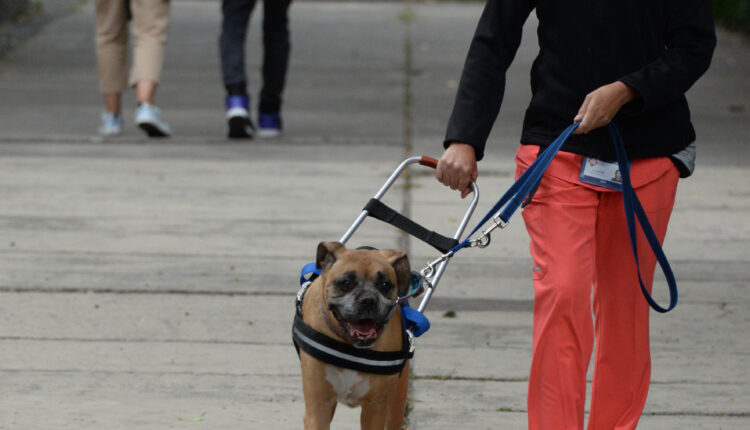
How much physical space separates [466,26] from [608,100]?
14111 millimetres

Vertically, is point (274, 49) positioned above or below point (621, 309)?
below

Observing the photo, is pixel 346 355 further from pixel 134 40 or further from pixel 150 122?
pixel 134 40

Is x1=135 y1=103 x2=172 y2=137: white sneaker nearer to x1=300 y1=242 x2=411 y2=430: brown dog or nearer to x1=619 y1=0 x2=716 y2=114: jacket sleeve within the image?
x1=300 y1=242 x2=411 y2=430: brown dog

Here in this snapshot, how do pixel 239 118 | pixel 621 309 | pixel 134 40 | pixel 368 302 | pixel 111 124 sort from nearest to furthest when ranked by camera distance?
pixel 368 302
pixel 621 309
pixel 134 40
pixel 239 118
pixel 111 124

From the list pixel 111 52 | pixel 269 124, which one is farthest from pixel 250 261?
pixel 111 52

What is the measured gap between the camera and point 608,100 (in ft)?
10.8

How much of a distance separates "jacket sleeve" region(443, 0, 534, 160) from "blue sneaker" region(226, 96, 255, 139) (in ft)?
18.4

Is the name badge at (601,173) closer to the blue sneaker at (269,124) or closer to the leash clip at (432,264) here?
the leash clip at (432,264)

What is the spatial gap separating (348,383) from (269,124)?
6393 mm

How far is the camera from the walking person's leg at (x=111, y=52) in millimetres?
9039

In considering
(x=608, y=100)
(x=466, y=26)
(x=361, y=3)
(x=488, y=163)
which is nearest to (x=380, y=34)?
(x=466, y=26)

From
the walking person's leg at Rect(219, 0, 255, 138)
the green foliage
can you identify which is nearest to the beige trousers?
the walking person's leg at Rect(219, 0, 255, 138)

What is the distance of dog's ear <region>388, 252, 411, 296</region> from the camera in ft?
10.3

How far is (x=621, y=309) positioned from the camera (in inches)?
141
